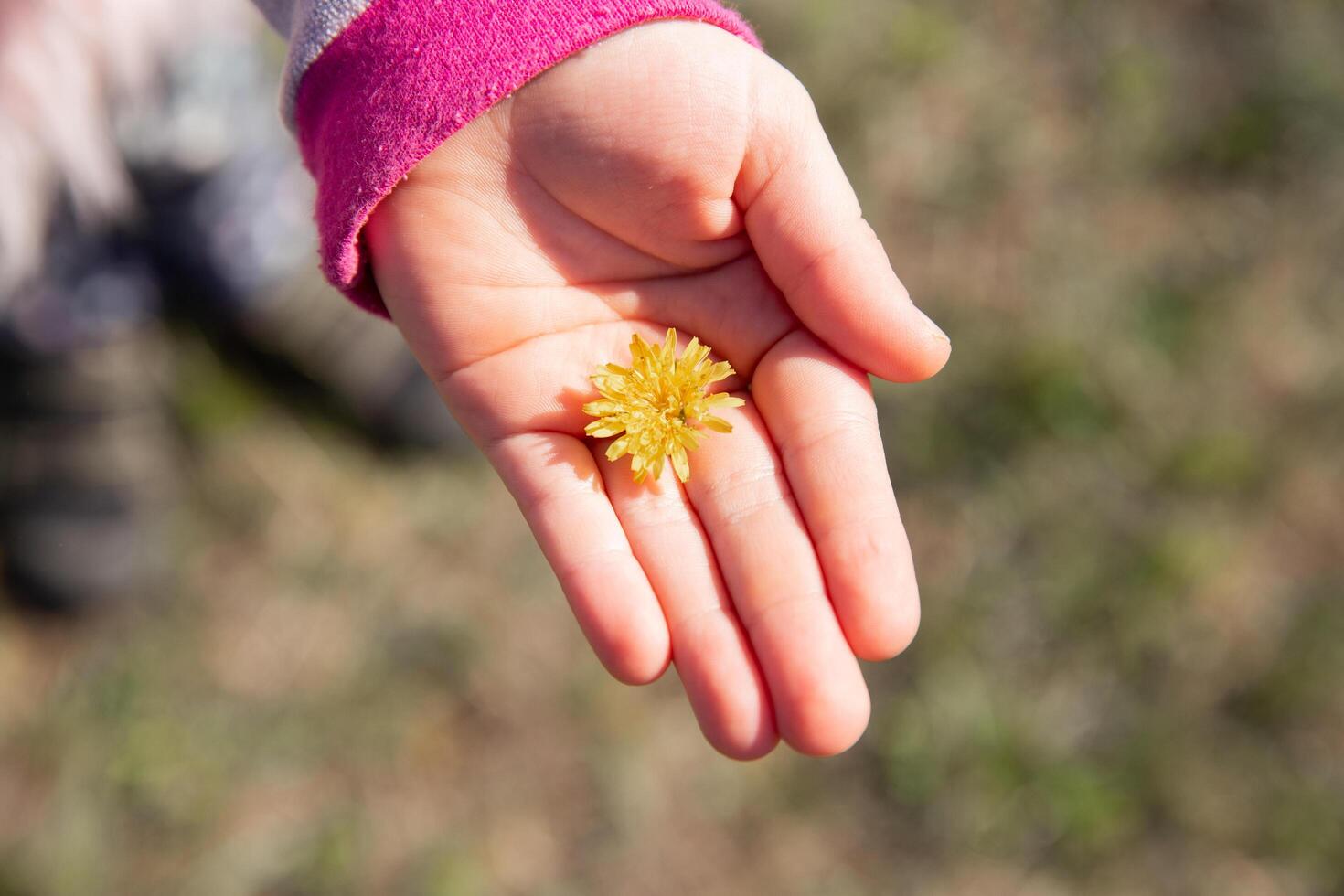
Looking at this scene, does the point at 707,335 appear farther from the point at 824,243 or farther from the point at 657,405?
the point at 824,243

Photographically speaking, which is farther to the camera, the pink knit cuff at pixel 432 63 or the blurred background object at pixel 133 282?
the blurred background object at pixel 133 282

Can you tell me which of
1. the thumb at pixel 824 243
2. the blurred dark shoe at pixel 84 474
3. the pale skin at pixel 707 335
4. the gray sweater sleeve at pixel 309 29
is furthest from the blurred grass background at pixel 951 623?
the gray sweater sleeve at pixel 309 29

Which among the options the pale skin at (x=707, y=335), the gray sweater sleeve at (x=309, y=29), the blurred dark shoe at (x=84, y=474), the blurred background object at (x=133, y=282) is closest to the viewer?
the pale skin at (x=707, y=335)

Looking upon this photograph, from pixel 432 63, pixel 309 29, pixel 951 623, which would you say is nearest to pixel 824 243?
pixel 432 63

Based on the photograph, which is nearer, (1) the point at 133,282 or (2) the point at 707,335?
(2) the point at 707,335

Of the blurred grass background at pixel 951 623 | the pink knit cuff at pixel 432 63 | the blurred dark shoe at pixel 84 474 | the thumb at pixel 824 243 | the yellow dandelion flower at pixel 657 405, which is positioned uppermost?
the pink knit cuff at pixel 432 63

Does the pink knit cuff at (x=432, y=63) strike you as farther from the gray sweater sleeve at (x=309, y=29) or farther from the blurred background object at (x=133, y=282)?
the blurred background object at (x=133, y=282)

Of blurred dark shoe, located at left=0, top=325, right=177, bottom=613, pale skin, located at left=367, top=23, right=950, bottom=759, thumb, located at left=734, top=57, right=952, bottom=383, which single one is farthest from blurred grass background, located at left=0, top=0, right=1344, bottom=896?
thumb, located at left=734, top=57, right=952, bottom=383
